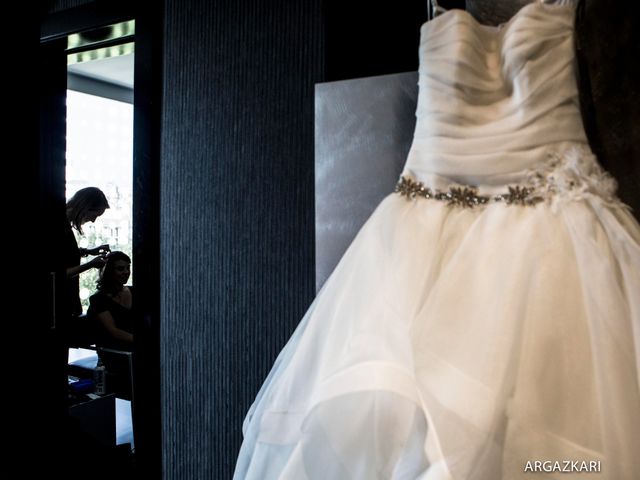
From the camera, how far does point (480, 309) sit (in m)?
0.57

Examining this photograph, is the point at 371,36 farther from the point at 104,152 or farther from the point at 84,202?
the point at 84,202

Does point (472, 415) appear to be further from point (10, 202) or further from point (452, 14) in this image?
point (10, 202)

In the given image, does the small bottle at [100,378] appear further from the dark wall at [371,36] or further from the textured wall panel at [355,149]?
the dark wall at [371,36]

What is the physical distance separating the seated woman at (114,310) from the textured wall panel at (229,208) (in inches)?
22.5

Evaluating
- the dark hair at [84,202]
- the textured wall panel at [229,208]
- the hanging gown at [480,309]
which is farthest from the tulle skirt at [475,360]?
the dark hair at [84,202]

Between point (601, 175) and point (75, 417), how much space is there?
1752 millimetres

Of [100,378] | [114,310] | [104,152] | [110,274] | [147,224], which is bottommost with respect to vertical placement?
[100,378]

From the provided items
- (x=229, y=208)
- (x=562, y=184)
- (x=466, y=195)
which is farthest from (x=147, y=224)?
(x=562, y=184)

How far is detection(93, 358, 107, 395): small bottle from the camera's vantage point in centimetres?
175

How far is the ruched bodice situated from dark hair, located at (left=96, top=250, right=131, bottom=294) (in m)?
1.29

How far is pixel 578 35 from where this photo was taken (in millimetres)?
795

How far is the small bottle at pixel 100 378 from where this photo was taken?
1754 millimetres

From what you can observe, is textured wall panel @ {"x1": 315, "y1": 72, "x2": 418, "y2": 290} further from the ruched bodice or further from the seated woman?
the seated woman

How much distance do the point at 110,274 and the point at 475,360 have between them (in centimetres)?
149
